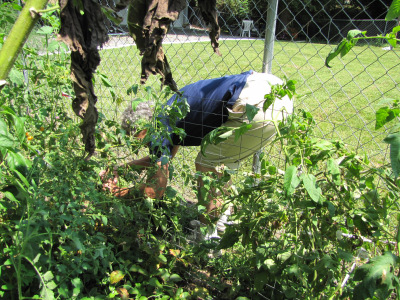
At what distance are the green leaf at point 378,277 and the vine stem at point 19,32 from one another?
1.17m

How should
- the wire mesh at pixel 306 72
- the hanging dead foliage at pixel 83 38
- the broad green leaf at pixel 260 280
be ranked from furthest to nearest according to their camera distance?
the wire mesh at pixel 306 72
the broad green leaf at pixel 260 280
the hanging dead foliage at pixel 83 38

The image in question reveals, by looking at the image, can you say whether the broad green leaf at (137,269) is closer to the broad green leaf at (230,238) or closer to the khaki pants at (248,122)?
the broad green leaf at (230,238)

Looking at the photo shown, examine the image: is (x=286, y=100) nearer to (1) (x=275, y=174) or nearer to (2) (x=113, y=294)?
(1) (x=275, y=174)

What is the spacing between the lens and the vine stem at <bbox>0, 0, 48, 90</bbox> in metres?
0.93

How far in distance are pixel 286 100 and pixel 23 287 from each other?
1835mm

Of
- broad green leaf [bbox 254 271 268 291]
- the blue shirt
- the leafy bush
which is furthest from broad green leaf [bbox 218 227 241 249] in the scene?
the blue shirt

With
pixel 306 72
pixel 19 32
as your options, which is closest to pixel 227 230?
pixel 19 32

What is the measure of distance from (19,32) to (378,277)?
121 centimetres

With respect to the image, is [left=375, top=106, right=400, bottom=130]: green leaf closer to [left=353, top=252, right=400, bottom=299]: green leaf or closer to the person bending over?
[left=353, top=252, right=400, bottom=299]: green leaf

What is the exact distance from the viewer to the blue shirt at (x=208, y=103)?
94.8 inches

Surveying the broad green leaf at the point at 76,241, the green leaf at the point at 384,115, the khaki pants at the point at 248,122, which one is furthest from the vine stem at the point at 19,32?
the khaki pants at the point at 248,122

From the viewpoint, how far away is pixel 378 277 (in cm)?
116

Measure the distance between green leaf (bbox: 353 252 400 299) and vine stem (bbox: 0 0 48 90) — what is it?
1169 millimetres

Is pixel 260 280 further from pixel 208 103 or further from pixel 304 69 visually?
pixel 304 69
